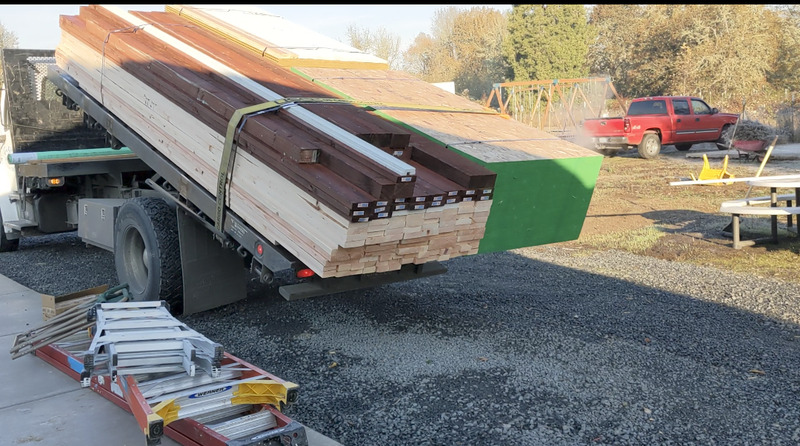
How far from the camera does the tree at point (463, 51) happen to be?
58031 mm

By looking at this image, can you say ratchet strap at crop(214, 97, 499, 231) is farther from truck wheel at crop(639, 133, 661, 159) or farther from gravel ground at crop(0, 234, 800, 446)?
truck wheel at crop(639, 133, 661, 159)

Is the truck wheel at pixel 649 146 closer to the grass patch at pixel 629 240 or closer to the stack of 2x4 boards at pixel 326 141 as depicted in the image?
the grass patch at pixel 629 240

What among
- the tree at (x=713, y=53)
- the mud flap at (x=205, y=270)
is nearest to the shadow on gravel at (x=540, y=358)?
the mud flap at (x=205, y=270)

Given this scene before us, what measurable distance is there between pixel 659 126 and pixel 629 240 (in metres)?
12.5

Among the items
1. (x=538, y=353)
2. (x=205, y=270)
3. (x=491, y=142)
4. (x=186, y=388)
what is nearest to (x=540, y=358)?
(x=538, y=353)

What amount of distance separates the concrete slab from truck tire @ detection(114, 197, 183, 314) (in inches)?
47.9

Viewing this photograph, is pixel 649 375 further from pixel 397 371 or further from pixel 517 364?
pixel 397 371

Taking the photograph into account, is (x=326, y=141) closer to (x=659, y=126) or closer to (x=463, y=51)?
(x=659, y=126)

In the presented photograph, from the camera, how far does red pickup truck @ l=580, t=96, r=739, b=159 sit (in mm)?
21688

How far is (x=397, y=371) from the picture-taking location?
5.45 m

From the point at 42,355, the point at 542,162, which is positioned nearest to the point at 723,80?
the point at 542,162

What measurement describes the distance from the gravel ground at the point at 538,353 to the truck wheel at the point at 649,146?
13588 mm

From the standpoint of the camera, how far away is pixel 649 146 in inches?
860

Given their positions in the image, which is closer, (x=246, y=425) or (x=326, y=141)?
(x=246, y=425)
